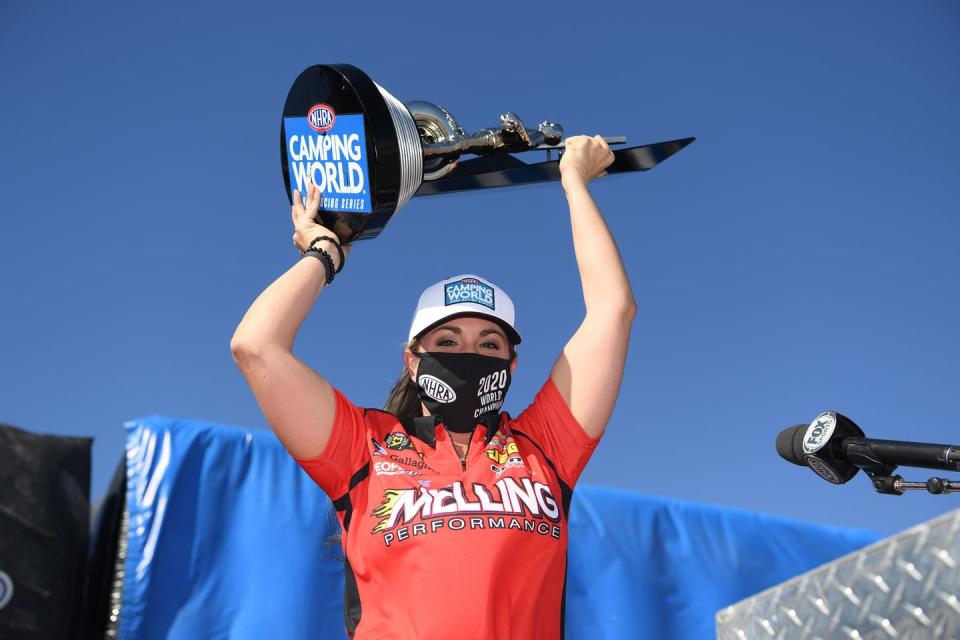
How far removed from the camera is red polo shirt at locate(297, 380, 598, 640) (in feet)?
7.36

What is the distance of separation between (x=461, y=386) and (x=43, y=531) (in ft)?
6.14

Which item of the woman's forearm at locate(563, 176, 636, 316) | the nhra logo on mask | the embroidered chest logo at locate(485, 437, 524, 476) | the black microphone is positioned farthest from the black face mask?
the black microphone

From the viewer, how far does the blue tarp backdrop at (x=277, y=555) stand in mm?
3764

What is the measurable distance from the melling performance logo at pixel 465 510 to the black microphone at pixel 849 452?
0.70 meters

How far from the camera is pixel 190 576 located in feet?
12.5

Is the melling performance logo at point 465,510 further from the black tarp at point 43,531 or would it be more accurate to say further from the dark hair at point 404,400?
the black tarp at point 43,531

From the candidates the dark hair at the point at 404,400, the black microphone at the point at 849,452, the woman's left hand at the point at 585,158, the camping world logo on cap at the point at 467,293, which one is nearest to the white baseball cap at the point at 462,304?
the camping world logo on cap at the point at 467,293

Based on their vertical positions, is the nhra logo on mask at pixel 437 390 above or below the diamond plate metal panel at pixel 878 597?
above

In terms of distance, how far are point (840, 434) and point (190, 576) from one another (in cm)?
287

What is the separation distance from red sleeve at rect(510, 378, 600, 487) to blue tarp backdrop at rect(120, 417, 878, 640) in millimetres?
1074

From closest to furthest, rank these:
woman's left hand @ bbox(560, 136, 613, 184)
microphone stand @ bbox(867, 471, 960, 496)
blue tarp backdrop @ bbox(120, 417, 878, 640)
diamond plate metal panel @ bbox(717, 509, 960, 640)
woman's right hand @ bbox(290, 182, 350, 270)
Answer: microphone stand @ bbox(867, 471, 960, 496) < diamond plate metal panel @ bbox(717, 509, 960, 640) < woman's right hand @ bbox(290, 182, 350, 270) < woman's left hand @ bbox(560, 136, 613, 184) < blue tarp backdrop @ bbox(120, 417, 878, 640)

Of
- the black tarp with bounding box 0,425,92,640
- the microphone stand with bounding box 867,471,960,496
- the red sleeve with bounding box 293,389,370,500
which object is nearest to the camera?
the microphone stand with bounding box 867,471,960,496

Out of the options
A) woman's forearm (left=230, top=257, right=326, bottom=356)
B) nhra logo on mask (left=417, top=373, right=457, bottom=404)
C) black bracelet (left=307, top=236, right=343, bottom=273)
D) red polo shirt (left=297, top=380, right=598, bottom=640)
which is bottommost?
red polo shirt (left=297, top=380, right=598, bottom=640)

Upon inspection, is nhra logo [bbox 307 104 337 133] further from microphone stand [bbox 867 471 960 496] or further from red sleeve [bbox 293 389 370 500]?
microphone stand [bbox 867 471 960 496]
